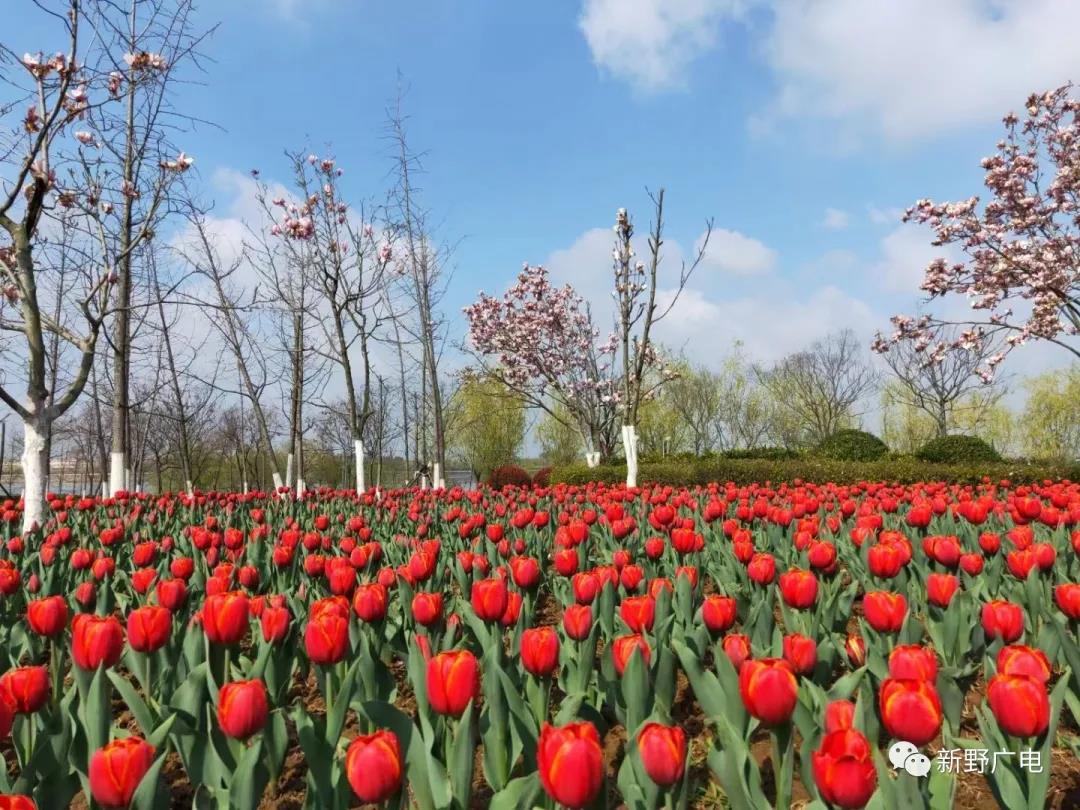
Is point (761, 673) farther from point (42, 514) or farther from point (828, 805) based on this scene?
point (42, 514)

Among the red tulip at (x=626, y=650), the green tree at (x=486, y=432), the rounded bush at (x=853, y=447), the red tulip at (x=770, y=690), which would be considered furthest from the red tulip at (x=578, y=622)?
the green tree at (x=486, y=432)

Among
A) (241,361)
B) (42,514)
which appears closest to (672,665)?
(42,514)

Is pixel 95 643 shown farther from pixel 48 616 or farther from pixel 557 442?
pixel 557 442

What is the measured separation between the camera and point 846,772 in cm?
116

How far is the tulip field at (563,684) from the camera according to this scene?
4.54 feet

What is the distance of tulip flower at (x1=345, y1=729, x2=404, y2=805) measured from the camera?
4.04 feet

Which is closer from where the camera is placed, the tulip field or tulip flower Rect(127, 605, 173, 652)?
the tulip field

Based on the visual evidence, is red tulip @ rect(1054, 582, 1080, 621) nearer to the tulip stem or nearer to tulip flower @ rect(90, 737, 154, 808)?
the tulip stem

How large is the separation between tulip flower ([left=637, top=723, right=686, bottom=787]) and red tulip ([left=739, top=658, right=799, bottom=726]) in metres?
0.30

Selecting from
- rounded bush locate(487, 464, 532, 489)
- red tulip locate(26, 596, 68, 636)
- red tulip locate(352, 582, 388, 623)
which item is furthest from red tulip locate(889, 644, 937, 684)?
rounded bush locate(487, 464, 532, 489)

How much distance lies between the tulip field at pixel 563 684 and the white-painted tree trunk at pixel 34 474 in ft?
6.18

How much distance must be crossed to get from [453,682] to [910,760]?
3.01 ft

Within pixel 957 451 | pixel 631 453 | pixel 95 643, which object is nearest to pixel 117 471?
pixel 631 453

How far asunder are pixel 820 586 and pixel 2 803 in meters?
2.78
